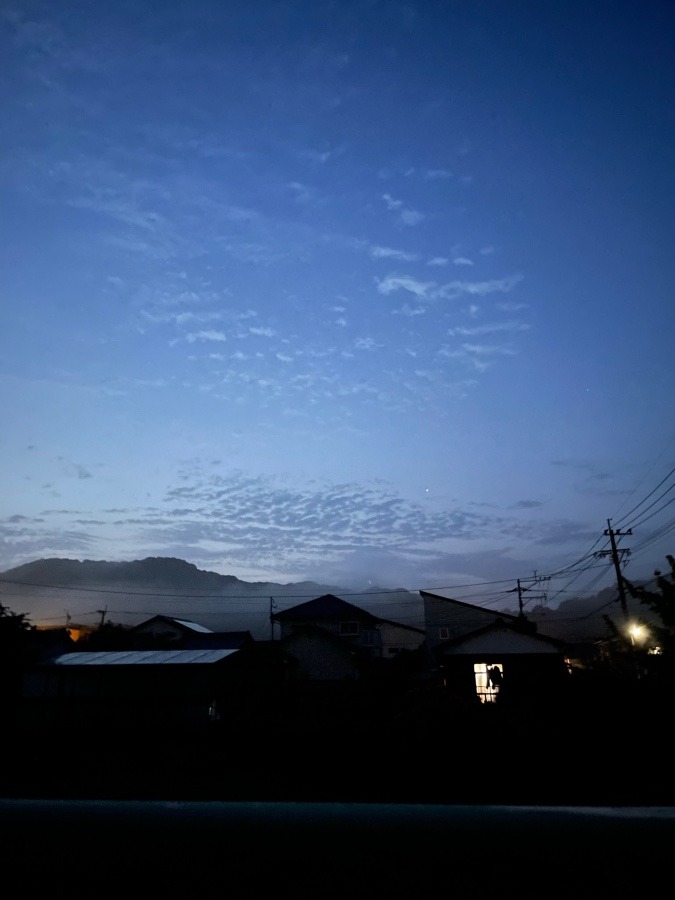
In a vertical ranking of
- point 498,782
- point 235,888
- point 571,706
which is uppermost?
point 235,888

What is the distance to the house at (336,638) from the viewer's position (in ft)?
124

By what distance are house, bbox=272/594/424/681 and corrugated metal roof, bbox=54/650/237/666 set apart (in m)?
11.9

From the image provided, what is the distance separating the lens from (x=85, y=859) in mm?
1844

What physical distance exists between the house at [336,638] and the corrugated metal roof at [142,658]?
38.9 feet

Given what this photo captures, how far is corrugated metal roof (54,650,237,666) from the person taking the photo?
68.6 ft

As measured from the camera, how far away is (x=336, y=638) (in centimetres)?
3812

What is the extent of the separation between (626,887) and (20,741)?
15682mm

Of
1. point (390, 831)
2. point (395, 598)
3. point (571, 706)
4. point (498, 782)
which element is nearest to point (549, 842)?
point (390, 831)

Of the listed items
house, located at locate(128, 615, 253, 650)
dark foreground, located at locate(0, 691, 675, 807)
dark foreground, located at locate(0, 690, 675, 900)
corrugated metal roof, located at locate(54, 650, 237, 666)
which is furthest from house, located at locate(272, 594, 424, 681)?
dark foreground, located at locate(0, 690, 675, 900)

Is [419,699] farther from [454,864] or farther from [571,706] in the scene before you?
[454,864]

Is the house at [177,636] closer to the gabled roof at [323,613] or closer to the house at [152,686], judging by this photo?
the house at [152,686]

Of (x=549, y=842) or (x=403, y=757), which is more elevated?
(x=549, y=842)

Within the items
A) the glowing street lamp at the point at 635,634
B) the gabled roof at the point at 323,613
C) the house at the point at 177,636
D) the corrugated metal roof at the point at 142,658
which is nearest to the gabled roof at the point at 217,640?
the house at the point at 177,636

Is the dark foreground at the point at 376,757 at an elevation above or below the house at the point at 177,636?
below
